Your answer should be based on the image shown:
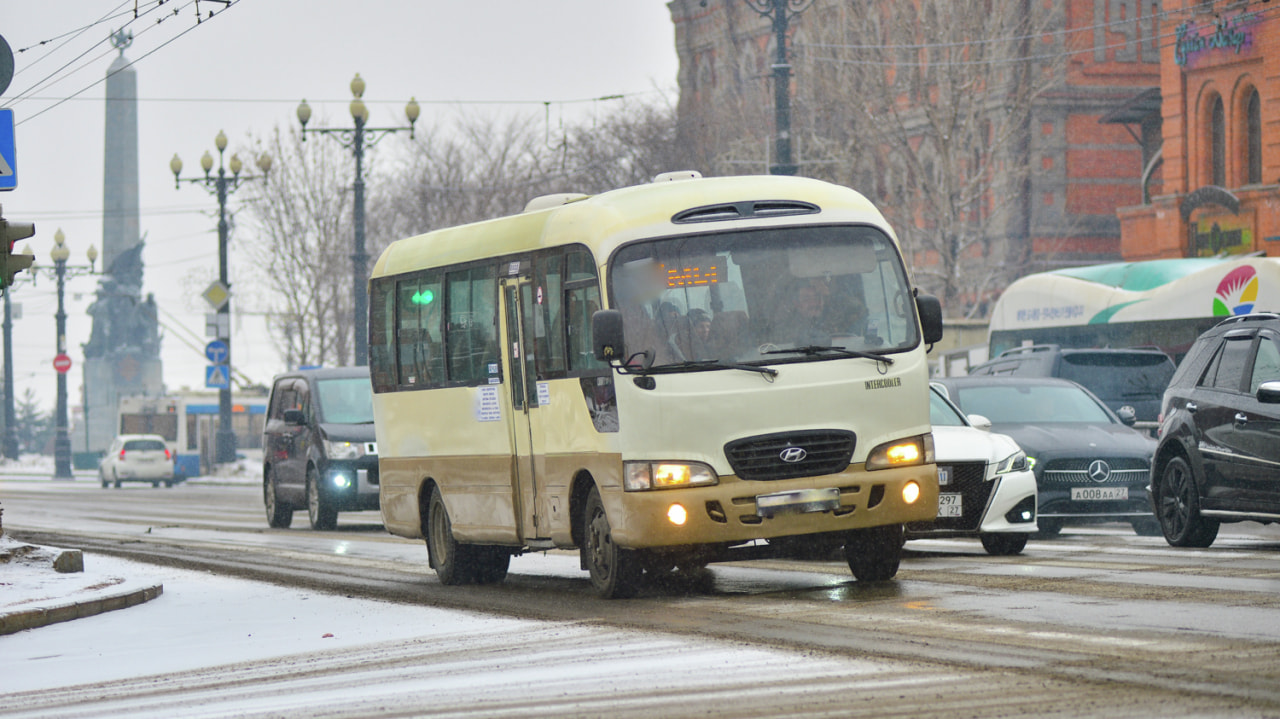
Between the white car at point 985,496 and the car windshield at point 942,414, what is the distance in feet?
3.56

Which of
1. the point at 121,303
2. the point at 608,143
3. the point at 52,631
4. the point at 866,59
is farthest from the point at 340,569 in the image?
the point at 121,303

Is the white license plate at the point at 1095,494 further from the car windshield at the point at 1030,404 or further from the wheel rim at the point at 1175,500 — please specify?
the wheel rim at the point at 1175,500

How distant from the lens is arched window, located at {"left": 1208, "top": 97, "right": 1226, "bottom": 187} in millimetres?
49156

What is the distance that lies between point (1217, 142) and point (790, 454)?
4020 cm

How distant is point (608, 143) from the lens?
66375 millimetres

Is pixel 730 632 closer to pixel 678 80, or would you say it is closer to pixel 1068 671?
pixel 1068 671

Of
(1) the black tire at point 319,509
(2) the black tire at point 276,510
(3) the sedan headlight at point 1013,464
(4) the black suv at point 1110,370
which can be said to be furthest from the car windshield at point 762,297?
(2) the black tire at point 276,510

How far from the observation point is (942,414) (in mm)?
17047

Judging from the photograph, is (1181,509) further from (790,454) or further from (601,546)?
(601,546)

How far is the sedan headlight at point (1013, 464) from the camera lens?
1536 cm

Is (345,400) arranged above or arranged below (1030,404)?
above

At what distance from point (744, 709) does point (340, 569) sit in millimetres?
10244

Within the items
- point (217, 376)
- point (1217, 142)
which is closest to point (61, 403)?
point (217, 376)

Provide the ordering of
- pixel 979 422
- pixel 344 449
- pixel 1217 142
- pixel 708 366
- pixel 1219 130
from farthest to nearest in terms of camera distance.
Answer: pixel 1217 142
pixel 1219 130
pixel 344 449
pixel 979 422
pixel 708 366
